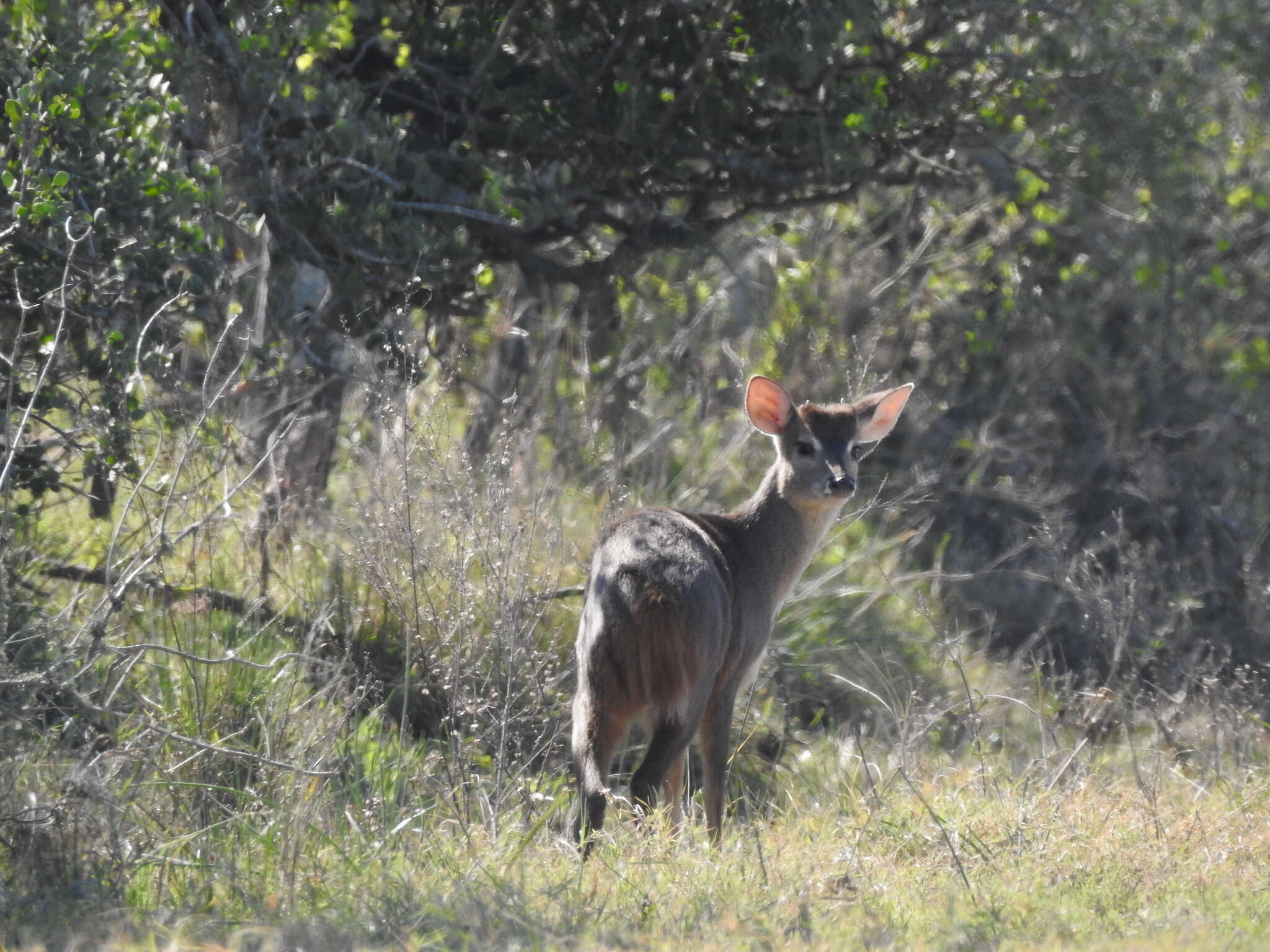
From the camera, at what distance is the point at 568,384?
9.07 metres

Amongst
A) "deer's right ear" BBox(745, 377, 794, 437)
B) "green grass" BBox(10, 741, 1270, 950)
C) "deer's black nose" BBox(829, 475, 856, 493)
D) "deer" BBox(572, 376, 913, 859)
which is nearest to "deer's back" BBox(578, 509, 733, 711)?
"deer" BBox(572, 376, 913, 859)

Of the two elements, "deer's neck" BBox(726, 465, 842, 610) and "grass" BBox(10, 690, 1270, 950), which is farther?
"deer's neck" BBox(726, 465, 842, 610)

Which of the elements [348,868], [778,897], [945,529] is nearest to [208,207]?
[348,868]

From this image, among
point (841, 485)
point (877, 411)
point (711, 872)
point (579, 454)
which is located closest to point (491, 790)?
point (711, 872)

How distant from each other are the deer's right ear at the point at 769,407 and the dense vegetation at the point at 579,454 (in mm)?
772

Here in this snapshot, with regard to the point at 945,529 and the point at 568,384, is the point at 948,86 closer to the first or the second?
the point at 568,384

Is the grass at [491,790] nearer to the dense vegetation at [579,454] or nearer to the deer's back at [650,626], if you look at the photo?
the dense vegetation at [579,454]

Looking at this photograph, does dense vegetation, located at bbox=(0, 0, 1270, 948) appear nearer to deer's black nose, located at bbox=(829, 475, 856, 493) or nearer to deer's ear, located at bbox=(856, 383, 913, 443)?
deer's ear, located at bbox=(856, 383, 913, 443)

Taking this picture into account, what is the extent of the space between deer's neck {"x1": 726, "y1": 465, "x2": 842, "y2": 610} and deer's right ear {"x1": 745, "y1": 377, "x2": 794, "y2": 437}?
0.65ft

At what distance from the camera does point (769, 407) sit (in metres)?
6.88

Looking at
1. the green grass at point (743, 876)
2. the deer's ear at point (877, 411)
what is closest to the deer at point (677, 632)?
the green grass at point (743, 876)

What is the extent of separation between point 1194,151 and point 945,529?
10.4 feet

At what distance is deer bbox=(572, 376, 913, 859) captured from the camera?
17.8ft

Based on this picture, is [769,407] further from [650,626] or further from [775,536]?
[650,626]
